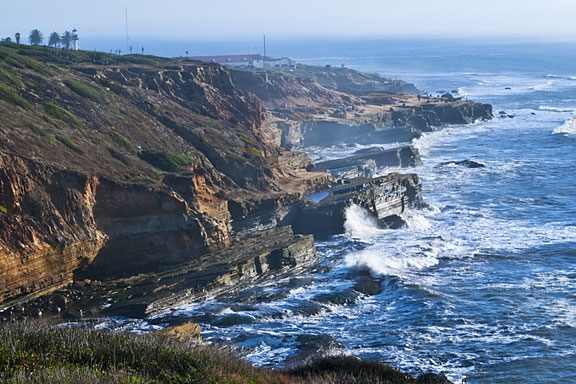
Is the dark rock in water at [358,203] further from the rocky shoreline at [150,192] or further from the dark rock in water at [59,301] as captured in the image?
the dark rock in water at [59,301]

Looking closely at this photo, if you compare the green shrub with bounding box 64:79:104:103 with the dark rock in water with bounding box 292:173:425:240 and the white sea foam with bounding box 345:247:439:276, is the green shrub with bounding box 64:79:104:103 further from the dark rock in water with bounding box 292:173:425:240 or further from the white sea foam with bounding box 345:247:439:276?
the white sea foam with bounding box 345:247:439:276

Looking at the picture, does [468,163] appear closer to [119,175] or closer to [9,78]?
[119,175]

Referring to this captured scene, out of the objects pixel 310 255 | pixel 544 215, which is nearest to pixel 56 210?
pixel 310 255

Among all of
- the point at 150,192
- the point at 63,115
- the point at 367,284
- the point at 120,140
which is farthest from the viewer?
the point at 120,140

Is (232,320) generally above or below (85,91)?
below

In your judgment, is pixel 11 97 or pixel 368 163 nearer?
pixel 11 97

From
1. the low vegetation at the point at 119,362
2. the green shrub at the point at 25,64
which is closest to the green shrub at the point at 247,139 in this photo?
the green shrub at the point at 25,64

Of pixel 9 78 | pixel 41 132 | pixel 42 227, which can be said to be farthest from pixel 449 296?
pixel 9 78

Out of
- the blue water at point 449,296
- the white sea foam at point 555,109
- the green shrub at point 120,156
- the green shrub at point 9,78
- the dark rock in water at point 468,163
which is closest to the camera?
the blue water at point 449,296
